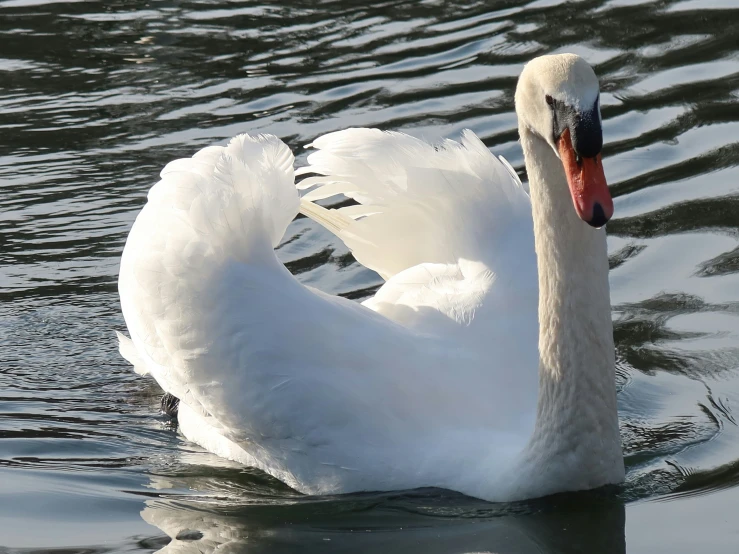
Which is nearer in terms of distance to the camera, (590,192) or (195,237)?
(590,192)

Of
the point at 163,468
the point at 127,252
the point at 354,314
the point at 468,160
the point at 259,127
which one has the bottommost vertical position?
the point at 163,468

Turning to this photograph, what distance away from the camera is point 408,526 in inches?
219

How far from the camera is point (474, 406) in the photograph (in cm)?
586

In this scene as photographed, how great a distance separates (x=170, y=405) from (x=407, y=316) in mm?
1607

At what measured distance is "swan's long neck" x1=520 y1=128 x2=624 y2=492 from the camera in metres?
5.34

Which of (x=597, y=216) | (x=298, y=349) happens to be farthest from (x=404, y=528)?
(x=597, y=216)

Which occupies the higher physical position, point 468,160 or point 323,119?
point 323,119

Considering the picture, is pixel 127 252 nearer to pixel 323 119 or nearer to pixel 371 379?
pixel 371 379

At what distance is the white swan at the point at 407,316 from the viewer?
539 centimetres

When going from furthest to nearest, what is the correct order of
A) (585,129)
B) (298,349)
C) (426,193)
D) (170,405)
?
1. (170,405)
2. (426,193)
3. (298,349)
4. (585,129)

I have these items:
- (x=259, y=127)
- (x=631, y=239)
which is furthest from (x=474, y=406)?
(x=259, y=127)

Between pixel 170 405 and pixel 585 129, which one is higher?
pixel 585 129

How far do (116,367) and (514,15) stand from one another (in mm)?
6885

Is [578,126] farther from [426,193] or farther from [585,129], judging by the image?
[426,193]
